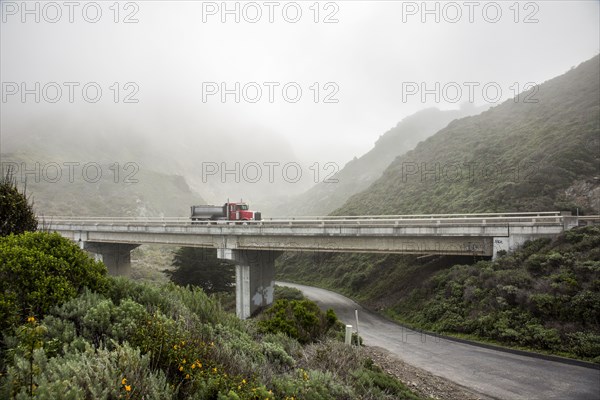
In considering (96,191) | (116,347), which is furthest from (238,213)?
(96,191)

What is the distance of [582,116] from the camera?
3881 centimetres

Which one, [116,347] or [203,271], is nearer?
[116,347]

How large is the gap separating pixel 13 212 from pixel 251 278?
63.1ft

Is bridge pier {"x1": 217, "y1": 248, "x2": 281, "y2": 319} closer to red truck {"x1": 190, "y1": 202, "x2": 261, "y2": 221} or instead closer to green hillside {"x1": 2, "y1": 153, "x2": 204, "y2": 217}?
red truck {"x1": 190, "y1": 202, "x2": 261, "y2": 221}

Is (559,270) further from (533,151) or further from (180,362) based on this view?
(533,151)

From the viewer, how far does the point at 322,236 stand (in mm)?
24297

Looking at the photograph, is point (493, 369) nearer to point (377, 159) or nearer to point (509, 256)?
point (509, 256)

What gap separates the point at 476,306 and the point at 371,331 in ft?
21.1

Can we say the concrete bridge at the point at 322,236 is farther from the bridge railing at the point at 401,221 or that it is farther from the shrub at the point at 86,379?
the shrub at the point at 86,379

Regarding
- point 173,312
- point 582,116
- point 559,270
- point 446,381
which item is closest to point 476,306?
point 559,270

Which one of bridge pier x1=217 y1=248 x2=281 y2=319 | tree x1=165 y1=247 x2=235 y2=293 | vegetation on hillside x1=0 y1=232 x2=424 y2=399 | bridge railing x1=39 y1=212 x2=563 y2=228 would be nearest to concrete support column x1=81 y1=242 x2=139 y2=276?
bridge railing x1=39 y1=212 x2=563 y2=228

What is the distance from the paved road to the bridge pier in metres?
11.3

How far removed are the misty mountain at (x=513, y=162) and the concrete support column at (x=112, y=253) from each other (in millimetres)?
35932

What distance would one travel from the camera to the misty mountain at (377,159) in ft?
380
